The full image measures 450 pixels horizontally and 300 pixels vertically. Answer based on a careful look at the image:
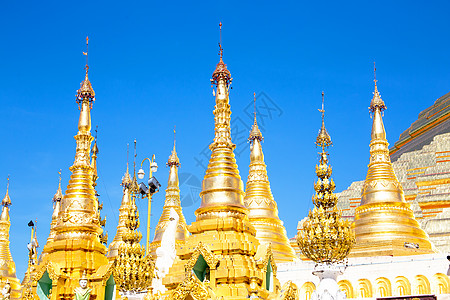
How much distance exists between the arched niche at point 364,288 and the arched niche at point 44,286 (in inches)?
480

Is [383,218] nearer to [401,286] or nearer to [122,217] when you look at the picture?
[401,286]

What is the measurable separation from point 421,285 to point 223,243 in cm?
1077

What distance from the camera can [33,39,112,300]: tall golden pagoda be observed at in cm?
2169

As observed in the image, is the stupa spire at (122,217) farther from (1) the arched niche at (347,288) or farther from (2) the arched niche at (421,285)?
(2) the arched niche at (421,285)

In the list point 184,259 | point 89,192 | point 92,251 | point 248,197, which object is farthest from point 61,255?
point 248,197

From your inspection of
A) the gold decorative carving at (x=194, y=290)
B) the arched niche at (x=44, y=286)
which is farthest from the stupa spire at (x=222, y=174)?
the arched niche at (x=44, y=286)

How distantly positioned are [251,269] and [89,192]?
9290mm

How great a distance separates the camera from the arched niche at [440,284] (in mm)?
24219

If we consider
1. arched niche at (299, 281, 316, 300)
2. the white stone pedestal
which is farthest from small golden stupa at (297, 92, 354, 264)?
arched niche at (299, 281, 316, 300)

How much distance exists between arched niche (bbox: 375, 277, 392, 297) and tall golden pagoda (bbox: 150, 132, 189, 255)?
8.75 m

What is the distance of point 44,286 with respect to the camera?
72.7 ft

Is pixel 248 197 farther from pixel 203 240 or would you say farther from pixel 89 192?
pixel 203 240

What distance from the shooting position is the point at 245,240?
18031 mm

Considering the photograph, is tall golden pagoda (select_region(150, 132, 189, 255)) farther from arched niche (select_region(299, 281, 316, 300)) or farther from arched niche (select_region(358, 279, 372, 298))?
arched niche (select_region(358, 279, 372, 298))
